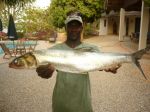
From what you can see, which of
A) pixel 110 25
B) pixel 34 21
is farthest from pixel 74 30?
pixel 110 25

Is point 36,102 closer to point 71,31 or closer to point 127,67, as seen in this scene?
point 71,31

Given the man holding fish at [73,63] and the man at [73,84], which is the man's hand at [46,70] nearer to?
the man holding fish at [73,63]

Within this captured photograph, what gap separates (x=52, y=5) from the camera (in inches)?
1623

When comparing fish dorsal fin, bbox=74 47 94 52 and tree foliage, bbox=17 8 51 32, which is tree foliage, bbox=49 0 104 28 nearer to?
tree foliage, bbox=17 8 51 32

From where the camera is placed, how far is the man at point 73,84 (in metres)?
3.75

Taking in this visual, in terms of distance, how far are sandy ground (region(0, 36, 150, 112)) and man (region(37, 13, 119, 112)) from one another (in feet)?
13.2

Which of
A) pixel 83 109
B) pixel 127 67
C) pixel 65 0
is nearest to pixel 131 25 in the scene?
pixel 65 0

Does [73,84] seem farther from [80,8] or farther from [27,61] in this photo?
[80,8]

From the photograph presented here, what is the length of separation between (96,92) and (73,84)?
6.12 m

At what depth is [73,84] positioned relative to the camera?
3.76m

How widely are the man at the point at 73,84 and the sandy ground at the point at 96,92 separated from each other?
4.02 metres

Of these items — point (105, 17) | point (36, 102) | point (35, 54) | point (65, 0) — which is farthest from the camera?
point (105, 17)

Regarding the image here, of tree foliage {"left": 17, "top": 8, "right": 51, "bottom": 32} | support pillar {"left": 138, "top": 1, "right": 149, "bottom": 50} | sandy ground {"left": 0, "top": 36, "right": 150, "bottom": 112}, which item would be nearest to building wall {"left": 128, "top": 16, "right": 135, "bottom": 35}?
tree foliage {"left": 17, "top": 8, "right": 51, "bottom": 32}

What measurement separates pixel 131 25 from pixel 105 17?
10.4 metres
